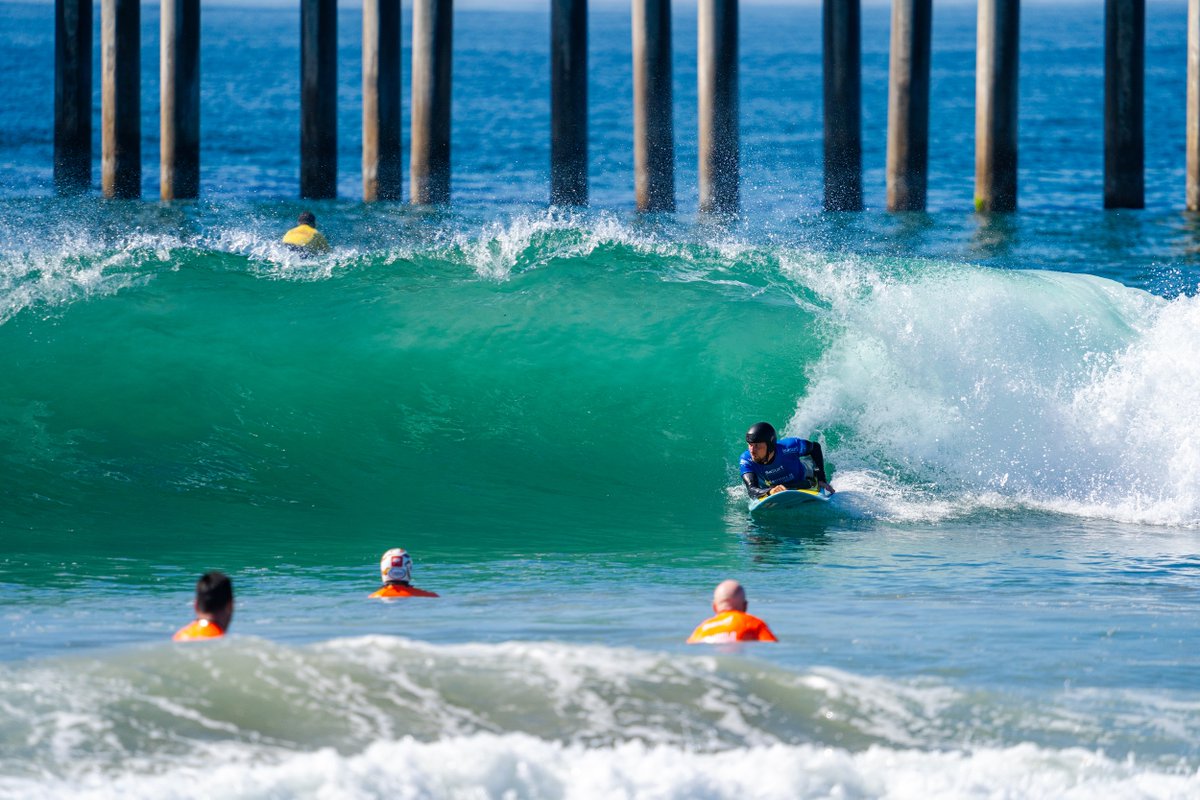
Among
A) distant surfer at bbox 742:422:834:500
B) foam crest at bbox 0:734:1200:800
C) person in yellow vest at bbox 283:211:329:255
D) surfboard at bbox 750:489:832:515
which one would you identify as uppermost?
person in yellow vest at bbox 283:211:329:255

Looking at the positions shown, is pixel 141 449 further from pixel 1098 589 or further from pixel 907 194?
pixel 907 194

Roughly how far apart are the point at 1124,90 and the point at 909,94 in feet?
9.96

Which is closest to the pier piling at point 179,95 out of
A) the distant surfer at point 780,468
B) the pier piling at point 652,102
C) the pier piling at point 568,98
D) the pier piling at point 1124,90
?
the pier piling at point 568,98

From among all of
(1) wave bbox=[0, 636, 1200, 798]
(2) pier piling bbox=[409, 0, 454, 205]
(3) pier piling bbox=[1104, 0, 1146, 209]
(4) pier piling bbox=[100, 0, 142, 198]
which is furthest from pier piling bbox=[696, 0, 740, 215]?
(1) wave bbox=[0, 636, 1200, 798]

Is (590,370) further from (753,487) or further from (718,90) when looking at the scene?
(718,90)

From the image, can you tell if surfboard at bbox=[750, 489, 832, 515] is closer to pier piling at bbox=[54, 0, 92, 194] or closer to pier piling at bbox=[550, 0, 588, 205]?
pier piling at bbox=[550, 0, 588, 205]

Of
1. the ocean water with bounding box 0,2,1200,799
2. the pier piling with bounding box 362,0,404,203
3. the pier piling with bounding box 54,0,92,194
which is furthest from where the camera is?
the pier piling with bounding box 54,0,92,194

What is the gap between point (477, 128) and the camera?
54.8 meters

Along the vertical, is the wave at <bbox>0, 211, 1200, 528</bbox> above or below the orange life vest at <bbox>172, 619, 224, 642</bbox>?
above

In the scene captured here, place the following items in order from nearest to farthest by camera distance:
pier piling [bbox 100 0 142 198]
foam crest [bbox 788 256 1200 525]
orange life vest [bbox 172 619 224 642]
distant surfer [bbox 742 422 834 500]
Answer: orange life vest [bbox 172 619 224 642] → distant surfer [bbox 742 422 834 500] → foam crest [bbox 788 256 1200 525] → pier piling [bbox 100 0 142 198]

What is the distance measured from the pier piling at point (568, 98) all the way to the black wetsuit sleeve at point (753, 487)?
11.0 metres

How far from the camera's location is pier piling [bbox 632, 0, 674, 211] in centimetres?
Answer: 2112

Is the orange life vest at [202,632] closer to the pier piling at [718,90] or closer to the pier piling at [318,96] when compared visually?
the pier piling at [718,90]

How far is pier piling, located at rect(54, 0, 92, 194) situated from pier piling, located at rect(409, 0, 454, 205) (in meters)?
6.27
